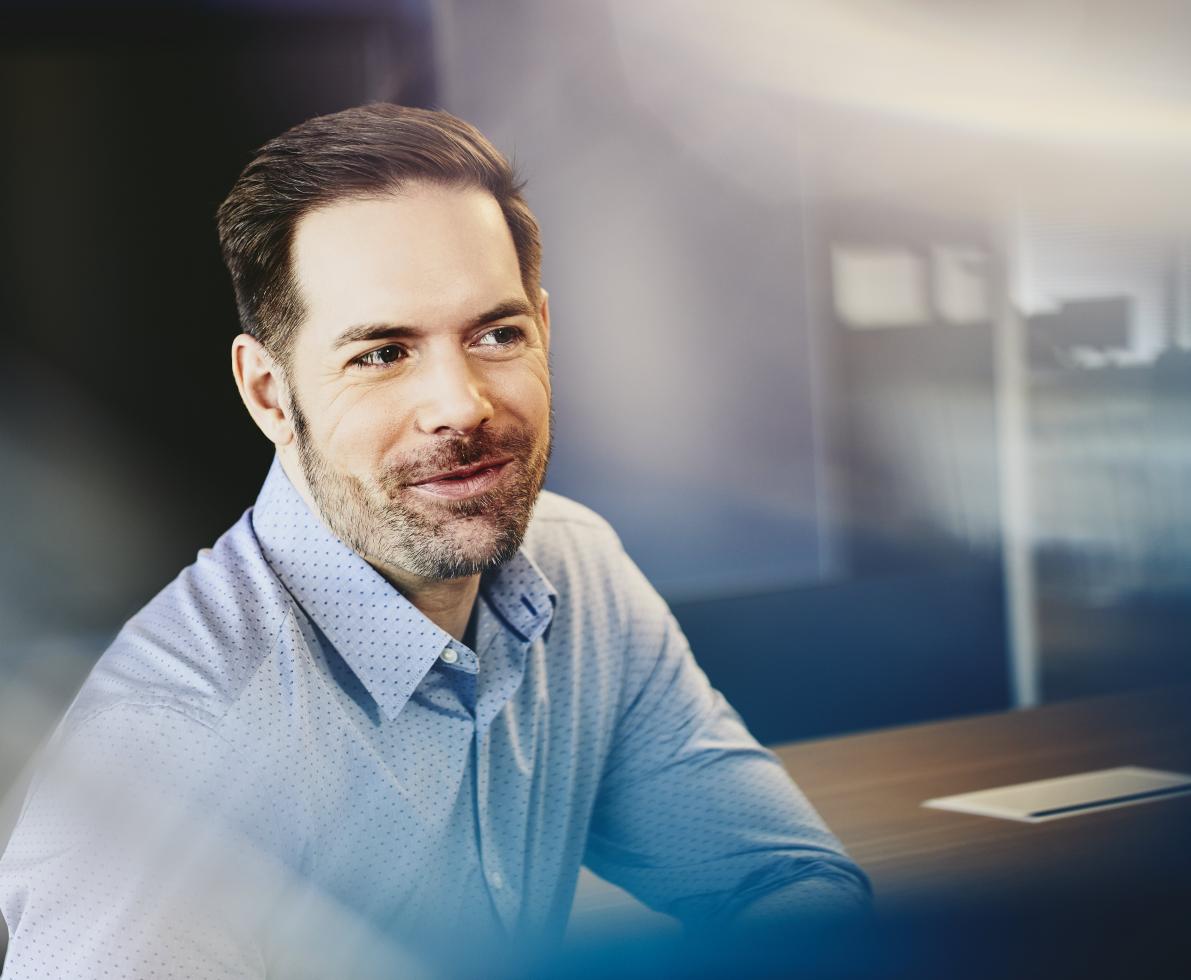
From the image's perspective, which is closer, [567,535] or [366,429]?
[366,429]

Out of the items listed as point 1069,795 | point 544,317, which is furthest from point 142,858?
point 1069,795

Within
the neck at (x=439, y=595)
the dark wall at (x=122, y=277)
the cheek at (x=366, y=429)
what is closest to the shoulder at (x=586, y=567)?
the neck at (x=439, y=595)

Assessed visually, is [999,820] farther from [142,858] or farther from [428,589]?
[142,858]

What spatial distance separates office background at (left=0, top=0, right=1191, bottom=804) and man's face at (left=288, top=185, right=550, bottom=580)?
1.04 m

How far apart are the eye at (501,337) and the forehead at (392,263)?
0.02 m

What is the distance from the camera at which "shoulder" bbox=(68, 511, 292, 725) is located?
0.89m

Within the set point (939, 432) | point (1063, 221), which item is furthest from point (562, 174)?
point (1063, 221)

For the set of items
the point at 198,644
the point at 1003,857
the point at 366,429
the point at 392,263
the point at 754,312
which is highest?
the point at 754,312

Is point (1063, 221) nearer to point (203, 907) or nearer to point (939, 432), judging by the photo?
point (939, 432)

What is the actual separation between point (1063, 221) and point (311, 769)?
308cm

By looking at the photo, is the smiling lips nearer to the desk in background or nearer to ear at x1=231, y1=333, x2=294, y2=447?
ear at x1=231, y1=333, x2=294, y2=447

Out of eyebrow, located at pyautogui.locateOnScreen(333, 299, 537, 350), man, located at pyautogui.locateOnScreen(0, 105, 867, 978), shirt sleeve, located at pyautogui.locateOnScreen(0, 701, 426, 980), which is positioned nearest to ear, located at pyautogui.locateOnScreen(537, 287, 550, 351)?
man, located at pyautogui.locateOnScreen(0, 105, 867, 978)

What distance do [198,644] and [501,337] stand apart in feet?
1.10

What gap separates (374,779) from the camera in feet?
3.29
